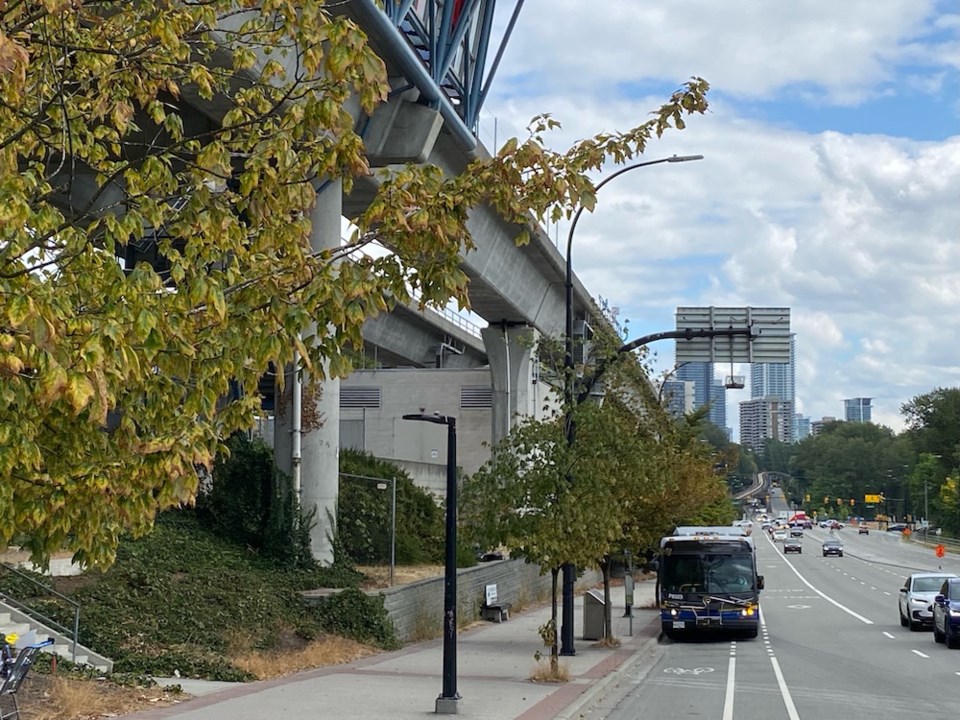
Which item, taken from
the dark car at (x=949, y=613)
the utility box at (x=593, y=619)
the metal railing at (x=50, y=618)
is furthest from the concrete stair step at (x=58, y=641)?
the dark car at (x=949, y=613)

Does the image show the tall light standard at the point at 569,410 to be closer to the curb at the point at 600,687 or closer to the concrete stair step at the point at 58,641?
the curb at the point at 600,687

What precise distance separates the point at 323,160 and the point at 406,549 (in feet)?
81.2

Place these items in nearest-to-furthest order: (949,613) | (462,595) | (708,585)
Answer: (949,613), (708,585), (462,595)

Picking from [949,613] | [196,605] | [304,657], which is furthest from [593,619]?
[196,605]

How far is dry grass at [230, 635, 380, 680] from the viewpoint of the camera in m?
19.4

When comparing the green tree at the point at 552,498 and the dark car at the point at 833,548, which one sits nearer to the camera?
the green tree at the point at 552,498

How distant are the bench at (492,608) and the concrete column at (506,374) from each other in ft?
55.1

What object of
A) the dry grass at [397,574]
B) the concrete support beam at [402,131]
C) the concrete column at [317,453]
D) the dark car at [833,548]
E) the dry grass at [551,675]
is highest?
the concrete support beam at [402,131]

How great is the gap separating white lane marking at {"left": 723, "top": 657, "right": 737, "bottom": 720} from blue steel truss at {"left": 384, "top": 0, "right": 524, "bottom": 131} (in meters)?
14.7

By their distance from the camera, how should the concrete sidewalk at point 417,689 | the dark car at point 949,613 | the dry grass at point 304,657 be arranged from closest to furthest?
1. the concrete sidewalk at point 417,689
2. the dry grass at point 304,657
3. the dark car at point 949,613

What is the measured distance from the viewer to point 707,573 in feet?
104

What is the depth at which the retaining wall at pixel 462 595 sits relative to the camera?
26.3 metres

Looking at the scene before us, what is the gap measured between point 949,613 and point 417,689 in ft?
47.6

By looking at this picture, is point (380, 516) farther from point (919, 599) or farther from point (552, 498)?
point (919, 599)
